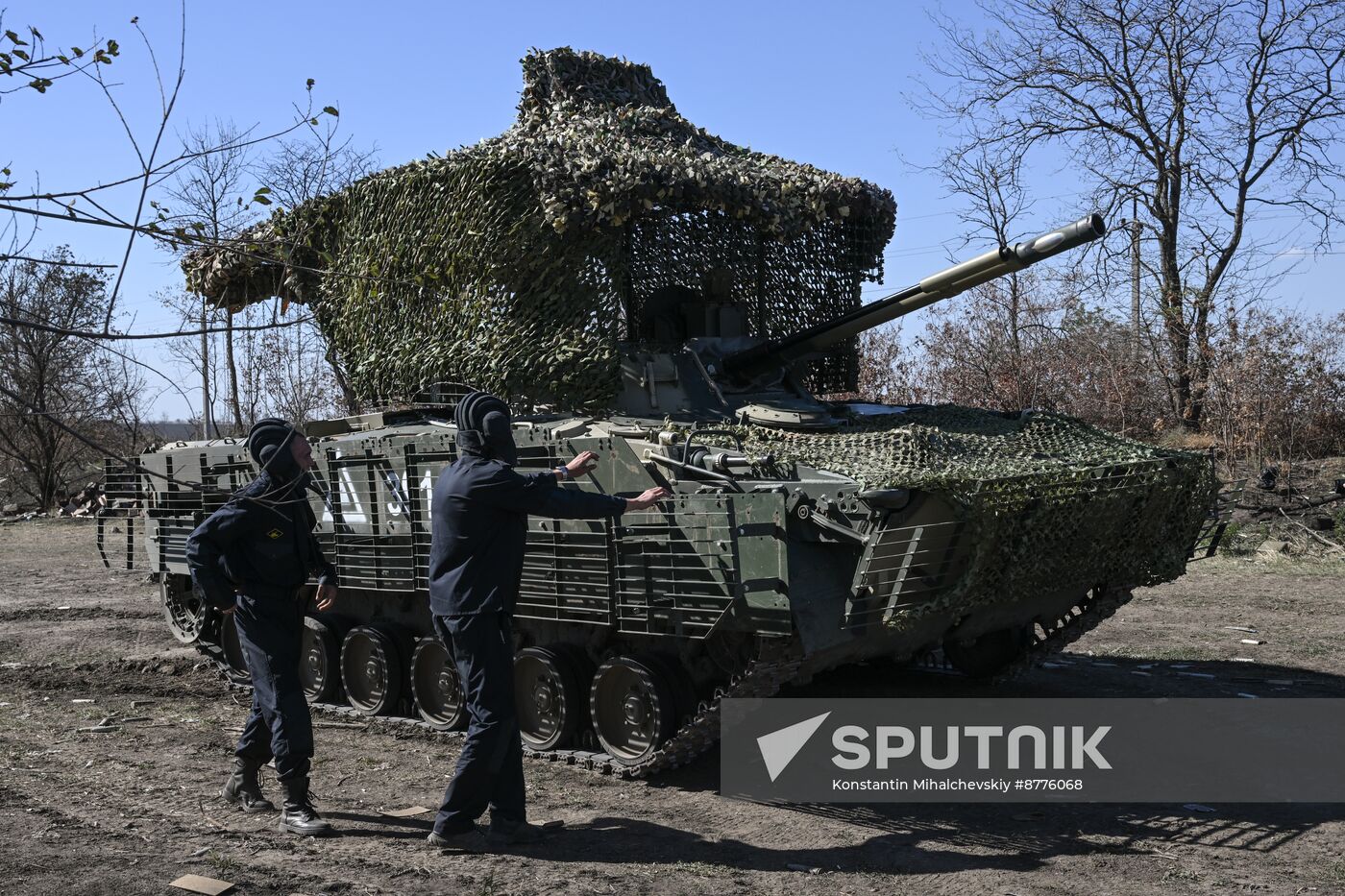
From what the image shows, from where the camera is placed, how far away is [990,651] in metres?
8.85

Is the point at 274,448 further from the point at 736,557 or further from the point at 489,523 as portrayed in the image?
the point at 736,557

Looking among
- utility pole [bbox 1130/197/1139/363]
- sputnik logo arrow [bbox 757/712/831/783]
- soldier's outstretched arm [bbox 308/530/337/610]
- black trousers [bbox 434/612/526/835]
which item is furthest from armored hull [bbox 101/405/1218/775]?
utility pole [bbox 1130/197/1139/363]

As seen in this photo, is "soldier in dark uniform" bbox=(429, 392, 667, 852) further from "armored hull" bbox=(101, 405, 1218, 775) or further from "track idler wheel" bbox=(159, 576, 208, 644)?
"track idler wheel" bbox=(159, 576, 208, 644)

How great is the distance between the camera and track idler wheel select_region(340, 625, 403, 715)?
8367 mm

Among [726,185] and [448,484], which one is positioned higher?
[726,185]

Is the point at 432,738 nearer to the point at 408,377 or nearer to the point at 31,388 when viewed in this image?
the point at 408,377

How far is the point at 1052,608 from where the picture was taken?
26.3ft

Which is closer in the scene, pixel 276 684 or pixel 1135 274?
pixel 276 684

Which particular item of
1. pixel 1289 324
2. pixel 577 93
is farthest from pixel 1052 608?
pixel 1289 324

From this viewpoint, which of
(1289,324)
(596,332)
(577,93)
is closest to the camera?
(596,332)

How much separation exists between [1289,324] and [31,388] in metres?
20.7

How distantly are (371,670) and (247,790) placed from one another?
246 centimetres

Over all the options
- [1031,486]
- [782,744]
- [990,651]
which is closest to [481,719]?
[782,744]

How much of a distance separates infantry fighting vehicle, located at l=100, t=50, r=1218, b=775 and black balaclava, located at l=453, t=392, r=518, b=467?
22.4 inches
